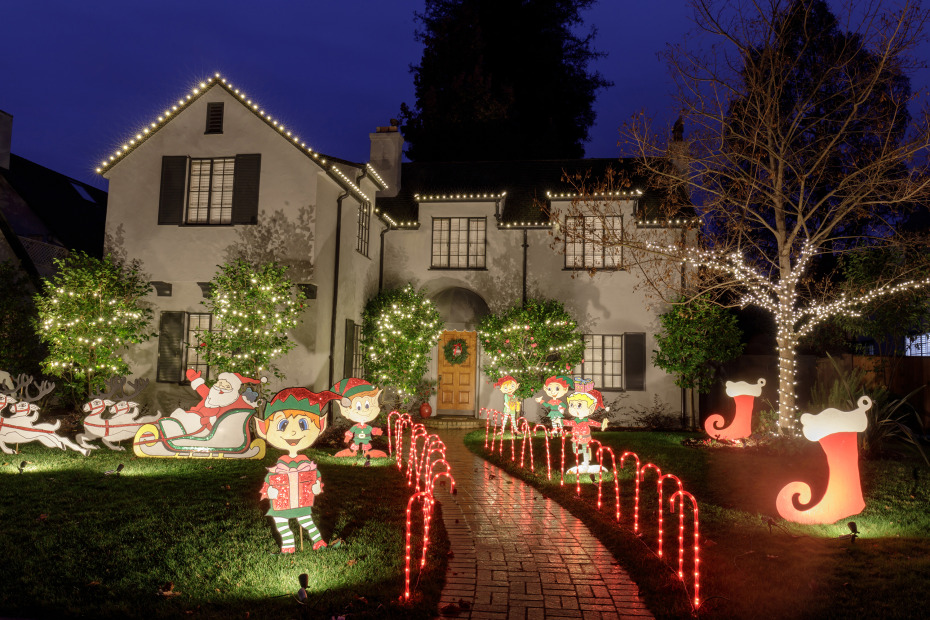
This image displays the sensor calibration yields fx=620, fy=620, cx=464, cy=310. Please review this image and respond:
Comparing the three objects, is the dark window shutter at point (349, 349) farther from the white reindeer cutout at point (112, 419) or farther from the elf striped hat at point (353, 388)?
the white reindeer cutout at point (112, 419)

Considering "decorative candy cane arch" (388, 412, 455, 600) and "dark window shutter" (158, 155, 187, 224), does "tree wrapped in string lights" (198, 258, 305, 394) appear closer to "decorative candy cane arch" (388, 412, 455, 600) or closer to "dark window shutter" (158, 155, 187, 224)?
"dark window shutter" (158, 155, 187, 224)

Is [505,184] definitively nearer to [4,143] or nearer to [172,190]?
[172,190]

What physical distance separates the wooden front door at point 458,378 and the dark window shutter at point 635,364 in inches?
170

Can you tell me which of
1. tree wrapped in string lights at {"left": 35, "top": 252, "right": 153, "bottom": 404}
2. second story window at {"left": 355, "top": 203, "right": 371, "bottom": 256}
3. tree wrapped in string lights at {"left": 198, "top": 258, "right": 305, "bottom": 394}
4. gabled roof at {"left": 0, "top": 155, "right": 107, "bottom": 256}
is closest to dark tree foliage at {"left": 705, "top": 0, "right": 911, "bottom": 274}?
second story window at {"left": 355, "top": 203, "right": 371, "bottom": 256}

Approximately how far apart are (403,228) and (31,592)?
46.3ft

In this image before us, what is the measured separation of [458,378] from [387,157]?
7.18 meters

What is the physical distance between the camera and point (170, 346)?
1456 centimetres

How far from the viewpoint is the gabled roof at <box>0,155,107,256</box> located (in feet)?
68.6

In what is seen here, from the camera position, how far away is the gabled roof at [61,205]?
2091cm

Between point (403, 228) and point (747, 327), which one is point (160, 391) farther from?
point (747, 327)

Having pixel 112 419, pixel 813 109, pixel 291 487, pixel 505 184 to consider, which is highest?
pixel 505 184

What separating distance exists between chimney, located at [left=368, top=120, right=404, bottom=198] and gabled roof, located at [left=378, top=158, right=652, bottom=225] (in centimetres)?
40

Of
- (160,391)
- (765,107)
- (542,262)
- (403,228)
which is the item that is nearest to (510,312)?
(542,262)

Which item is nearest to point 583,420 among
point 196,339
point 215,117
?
point 196,339
